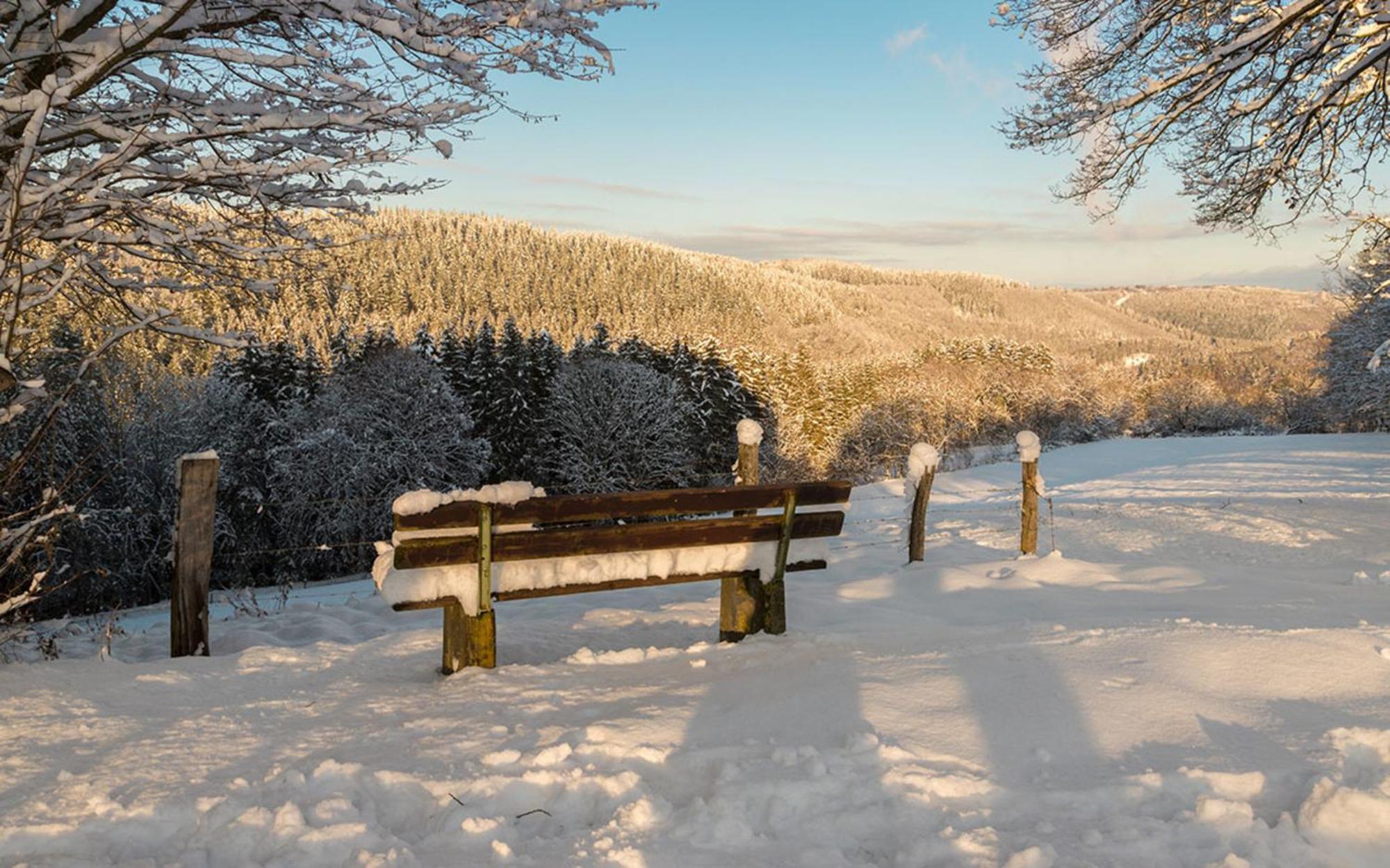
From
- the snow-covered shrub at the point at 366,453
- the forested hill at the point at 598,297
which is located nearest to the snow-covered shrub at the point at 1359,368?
the forested hill at the point at 598,297

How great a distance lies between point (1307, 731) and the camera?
3.18 m

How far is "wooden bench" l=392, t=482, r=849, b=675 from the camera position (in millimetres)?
4672

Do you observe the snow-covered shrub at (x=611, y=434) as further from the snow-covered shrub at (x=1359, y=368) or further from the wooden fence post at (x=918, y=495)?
the snow-covered shrub at (x=1359, y=368)

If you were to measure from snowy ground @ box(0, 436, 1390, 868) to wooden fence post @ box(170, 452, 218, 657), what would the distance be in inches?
17.7

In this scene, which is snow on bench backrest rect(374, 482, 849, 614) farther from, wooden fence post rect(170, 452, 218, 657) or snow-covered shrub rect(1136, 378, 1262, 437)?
snow-covered shrub rect(1136, 378, 1262, 437)

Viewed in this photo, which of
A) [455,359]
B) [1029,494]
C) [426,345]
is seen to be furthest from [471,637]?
[426,345]

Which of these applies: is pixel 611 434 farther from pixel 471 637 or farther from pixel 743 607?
pixel 471 637

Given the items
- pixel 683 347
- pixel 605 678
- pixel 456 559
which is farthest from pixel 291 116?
pixel 683 347

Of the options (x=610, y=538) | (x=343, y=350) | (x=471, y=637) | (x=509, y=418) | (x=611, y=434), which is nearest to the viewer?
(x=471, y=637)

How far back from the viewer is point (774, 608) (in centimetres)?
571

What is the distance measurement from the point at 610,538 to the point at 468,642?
1.04 metres

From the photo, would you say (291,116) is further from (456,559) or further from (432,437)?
(432,437)

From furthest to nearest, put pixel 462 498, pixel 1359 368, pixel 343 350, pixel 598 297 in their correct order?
pixel 598 297 < pixel 343 350 < pixel 1359 368 < pixel 462 498

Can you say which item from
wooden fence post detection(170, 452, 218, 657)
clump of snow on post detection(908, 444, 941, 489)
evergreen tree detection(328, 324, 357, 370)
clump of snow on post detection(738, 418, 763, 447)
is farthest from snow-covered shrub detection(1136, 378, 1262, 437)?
wooden fence post detection(170, 452, 218, 657)
